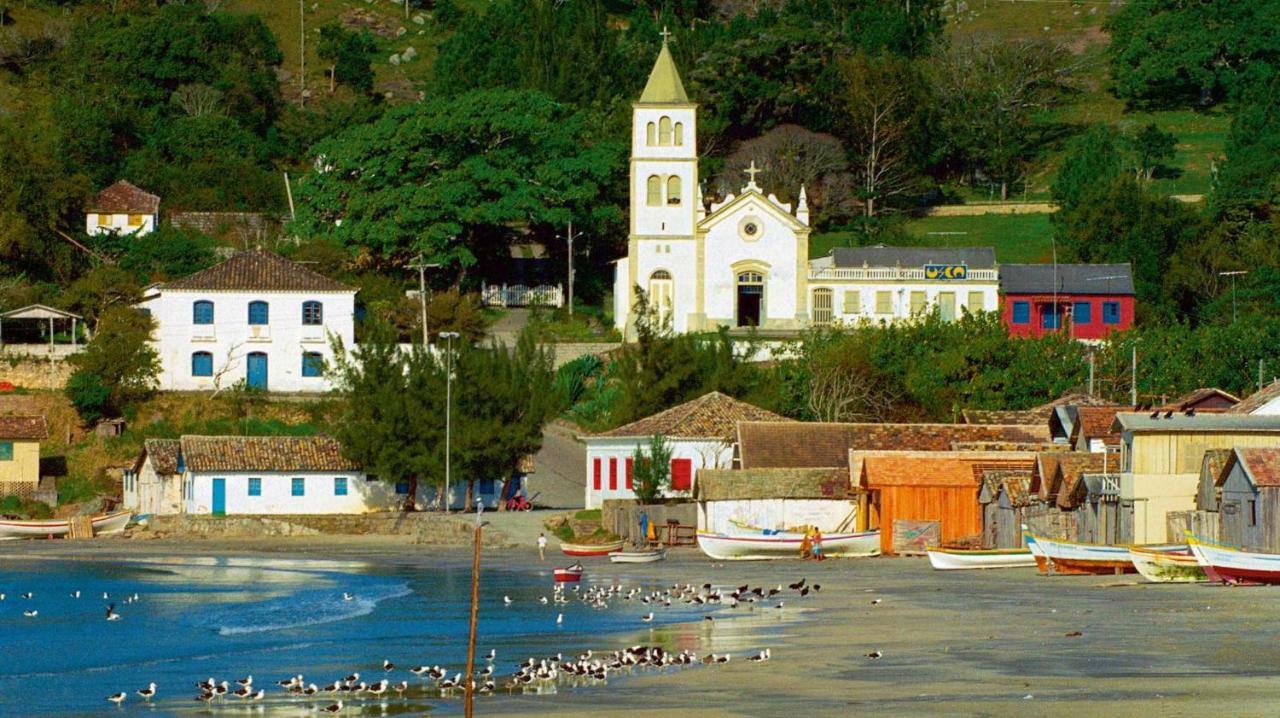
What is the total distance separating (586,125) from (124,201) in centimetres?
2018

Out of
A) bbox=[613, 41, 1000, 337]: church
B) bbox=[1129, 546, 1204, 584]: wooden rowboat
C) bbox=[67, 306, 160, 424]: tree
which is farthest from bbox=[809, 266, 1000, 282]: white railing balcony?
bbox=[1129, 546, 1204, 584]: wooden rowboat

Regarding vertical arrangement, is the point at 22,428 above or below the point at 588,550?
above

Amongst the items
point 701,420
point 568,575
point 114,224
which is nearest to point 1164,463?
A: point 568,575

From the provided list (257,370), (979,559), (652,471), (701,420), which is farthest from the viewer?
(257,370)

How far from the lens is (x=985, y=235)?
112 meters

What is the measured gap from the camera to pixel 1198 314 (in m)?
96.4

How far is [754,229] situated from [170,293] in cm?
2378

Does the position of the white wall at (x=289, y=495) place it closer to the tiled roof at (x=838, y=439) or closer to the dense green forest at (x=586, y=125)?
the tiled roof at (x=838, y=439)

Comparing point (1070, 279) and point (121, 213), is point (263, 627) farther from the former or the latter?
point (121, 213)

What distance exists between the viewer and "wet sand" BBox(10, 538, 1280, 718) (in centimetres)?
2827

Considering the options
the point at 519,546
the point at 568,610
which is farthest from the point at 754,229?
the point at 568,610

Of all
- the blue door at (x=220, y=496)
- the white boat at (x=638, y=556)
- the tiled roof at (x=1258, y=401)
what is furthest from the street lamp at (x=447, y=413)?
the tiled roof at (x=1258, y=401)

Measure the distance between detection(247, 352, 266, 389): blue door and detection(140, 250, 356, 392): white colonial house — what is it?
3cm

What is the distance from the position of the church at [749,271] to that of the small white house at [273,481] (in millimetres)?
22952
